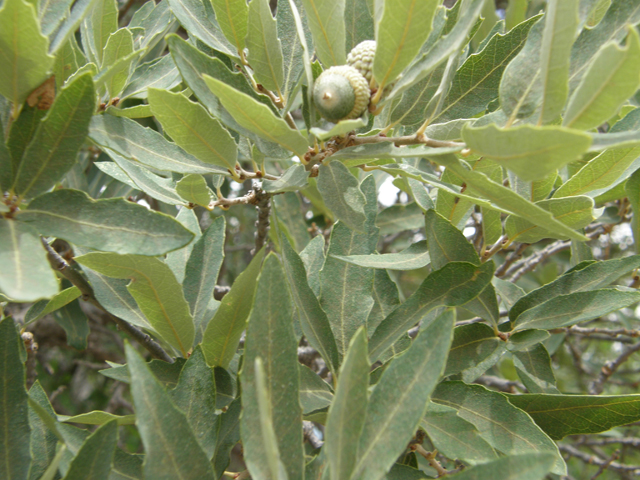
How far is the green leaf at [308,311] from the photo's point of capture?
1014mm

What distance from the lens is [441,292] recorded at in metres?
0.99

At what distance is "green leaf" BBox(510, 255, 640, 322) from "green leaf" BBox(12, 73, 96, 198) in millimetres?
949

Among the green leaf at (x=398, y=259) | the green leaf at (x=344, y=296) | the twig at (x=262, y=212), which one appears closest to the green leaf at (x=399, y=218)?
the twig at (x=262, y=212)

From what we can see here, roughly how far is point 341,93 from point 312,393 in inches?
22.4

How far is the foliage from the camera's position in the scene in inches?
28.3

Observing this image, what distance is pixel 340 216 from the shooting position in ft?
3.20

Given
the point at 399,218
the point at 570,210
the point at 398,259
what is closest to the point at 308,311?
the point at 398,259

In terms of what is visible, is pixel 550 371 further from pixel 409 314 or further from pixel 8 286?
pixel 8 286

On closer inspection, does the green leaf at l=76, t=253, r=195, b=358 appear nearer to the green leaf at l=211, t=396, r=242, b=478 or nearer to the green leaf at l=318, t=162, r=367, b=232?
the green leaf at l=211, t=396, r=242, b=478

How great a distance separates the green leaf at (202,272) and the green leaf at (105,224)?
41cm

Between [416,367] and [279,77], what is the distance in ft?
1.98

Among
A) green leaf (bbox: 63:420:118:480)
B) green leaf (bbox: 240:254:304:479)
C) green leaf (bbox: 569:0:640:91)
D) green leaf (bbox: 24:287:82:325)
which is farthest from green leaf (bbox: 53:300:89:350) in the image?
green leaf (bbox: 569:0:640:91)

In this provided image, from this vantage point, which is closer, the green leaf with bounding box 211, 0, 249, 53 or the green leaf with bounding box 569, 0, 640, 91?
the green leaf with bounding box 569, 0, 640, 91

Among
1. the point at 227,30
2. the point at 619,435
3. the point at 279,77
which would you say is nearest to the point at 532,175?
the point at 279,77
